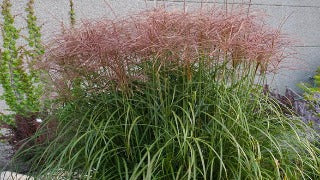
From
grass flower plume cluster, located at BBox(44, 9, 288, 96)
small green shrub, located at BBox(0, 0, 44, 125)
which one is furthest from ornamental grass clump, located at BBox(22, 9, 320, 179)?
small green shrub, located at BBox(0, 0, 44, 125)

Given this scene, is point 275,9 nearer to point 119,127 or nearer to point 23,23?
point 23,23

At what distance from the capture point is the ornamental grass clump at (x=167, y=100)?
2982 mm

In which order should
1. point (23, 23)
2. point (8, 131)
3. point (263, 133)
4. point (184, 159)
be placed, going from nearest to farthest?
point (184, 159), point (263, 133), point (8, 131), point (23, 23)

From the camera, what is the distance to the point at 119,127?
3201 mm

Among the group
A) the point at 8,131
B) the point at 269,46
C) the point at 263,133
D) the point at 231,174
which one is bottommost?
the point at 8,131

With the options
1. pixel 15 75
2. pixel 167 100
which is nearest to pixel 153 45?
pixel 167 100

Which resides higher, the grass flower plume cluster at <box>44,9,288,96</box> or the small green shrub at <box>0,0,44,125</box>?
the grass flower plume cluster at <box>44,9,288,96</box>

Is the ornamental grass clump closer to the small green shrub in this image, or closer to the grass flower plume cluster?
the grass flower plume cluster

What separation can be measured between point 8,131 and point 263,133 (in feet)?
9.30

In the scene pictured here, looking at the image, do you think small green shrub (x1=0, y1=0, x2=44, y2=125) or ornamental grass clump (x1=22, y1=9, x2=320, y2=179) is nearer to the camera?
ornamental grass clump (x1=22, y1=9, x2=320, y2=179)

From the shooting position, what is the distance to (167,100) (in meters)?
3.19

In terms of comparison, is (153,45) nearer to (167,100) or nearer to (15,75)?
(167,100)

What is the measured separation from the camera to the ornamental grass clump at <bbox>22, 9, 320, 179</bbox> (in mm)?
2982

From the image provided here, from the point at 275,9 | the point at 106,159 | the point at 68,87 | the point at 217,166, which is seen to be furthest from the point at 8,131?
the point at 275,9
